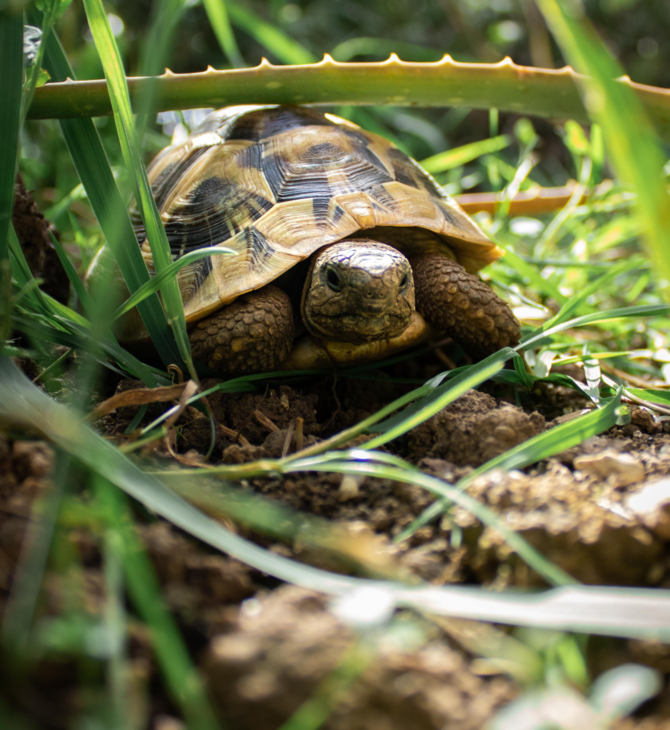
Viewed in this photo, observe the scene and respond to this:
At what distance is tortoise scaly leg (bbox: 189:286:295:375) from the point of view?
164 cm

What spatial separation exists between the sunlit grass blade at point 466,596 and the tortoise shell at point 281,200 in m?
0.88

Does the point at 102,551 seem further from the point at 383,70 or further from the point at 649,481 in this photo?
the point at 383,70

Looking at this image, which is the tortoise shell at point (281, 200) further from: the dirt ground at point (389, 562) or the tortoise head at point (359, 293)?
the dirt ground at point (389, 562)

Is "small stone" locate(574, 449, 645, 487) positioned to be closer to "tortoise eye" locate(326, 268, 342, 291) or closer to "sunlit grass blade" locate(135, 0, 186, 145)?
"tortoise eye" locate(326, 268, 342, 291)

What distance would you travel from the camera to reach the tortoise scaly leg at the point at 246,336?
1638 mm

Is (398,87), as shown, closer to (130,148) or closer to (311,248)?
(311,248)

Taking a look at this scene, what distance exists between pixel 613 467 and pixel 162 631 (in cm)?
85

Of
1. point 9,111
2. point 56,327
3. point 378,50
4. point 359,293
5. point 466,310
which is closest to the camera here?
point 9,111

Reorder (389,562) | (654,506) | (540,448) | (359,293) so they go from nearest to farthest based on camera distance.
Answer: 1. (389,562)
2. (654,506)
3. (540,448)
4. (359,293)

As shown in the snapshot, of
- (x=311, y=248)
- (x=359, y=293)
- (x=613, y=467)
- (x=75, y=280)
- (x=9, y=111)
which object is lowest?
(x=613, y=467)

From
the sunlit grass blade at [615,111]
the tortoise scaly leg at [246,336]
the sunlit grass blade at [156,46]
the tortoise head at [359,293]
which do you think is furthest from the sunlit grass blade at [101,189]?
the sunlit grass blade at [615,111]

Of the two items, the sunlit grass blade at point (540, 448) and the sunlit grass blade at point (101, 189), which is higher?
the sunlit grass blade at point (101, 189)

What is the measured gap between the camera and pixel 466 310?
5.87 feet

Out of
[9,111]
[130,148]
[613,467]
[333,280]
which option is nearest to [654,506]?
[613,467]
